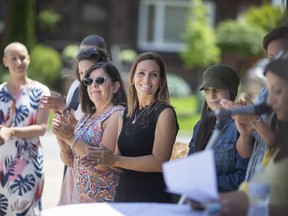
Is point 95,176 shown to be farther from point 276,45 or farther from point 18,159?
point 18,159

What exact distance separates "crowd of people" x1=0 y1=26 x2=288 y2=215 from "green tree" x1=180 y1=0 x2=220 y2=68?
55.2 feet

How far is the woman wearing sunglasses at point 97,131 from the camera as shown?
4.61 m

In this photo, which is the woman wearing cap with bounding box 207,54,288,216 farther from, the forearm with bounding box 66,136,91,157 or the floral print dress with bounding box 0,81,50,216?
the floral print dress with bounding box 0,81,50,216

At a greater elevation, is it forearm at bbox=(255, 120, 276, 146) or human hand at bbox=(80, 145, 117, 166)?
forearm at bbox=(255, 120, 276, 146)

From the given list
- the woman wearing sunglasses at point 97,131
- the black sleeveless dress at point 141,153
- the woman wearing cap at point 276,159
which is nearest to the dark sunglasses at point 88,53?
the woman wearing sunglasses at point 97,131

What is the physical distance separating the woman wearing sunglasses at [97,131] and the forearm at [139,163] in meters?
0.21

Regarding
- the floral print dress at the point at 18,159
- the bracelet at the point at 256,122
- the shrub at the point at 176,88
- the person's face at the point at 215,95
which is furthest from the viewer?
the shrub at the point at 176,88

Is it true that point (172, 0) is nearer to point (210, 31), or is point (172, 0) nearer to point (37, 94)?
point (210, 31)

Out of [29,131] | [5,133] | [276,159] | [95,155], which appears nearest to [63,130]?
[95,155]

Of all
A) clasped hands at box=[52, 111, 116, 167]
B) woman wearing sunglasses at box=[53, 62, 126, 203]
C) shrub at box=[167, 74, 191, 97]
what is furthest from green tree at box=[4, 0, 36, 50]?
clasped hands at box=[52, 111, 116, 167]

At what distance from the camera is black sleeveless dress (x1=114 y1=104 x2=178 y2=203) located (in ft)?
14.2

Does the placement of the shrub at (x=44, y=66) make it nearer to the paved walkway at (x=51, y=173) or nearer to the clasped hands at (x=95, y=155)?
the paved walkway at (x=51, y=173)

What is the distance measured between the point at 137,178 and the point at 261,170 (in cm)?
171

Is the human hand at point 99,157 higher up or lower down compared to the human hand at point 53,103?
lower down
